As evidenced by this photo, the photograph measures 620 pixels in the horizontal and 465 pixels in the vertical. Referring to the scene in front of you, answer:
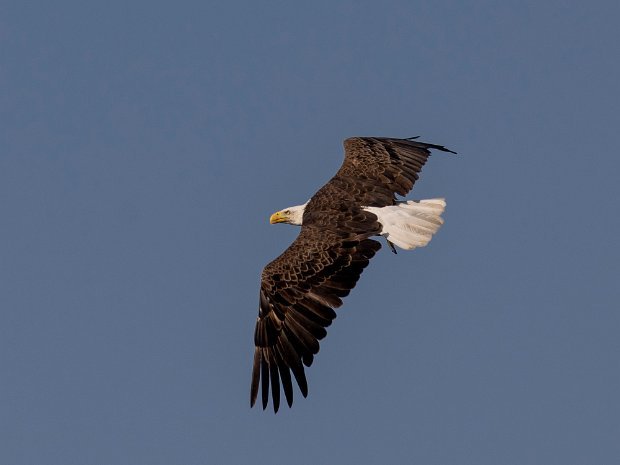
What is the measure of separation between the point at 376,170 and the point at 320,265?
9.06 feet

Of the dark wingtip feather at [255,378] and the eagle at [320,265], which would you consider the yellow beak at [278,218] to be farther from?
the dark wingtip feather at [255,378]

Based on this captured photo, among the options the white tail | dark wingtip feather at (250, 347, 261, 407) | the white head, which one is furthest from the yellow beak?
dark wingtip feather at (250, 347, 261, 407)

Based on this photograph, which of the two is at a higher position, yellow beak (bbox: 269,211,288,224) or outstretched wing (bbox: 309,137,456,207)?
outstretched wing (bbox: 309,137,456,207)

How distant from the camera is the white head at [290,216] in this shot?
17.0 m

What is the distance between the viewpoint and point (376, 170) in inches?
672

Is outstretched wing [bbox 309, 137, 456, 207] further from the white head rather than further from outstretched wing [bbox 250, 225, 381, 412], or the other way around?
outstretched wing [bbox 250, 225, 381, 412]

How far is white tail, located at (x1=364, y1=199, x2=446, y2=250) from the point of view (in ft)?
50.6

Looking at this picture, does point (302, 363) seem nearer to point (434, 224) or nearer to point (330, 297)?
point (330, 297)

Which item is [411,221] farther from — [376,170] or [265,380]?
[265,380]

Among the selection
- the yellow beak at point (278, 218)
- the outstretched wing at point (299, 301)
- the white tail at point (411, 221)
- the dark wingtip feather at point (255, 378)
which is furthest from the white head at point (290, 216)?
the dark wingtip feather at point (255, 378)

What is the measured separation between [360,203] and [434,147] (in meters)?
2.24

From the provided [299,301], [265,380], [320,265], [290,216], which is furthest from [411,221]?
[265,380]

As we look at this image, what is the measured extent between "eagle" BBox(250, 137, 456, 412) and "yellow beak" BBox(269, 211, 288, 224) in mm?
913

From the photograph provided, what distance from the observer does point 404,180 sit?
17.0 meters
